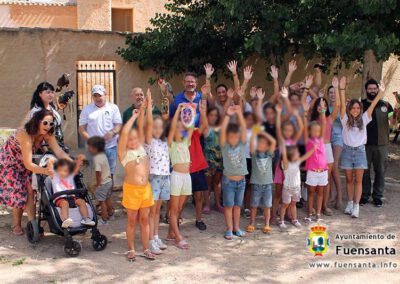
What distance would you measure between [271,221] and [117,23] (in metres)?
12.6

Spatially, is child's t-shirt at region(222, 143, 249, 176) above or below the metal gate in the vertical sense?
below

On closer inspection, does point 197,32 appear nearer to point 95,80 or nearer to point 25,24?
point 95,80

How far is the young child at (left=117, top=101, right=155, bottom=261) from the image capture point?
7.95 ft

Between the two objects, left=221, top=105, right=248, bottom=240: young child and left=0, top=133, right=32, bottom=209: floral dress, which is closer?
left=221, top=105, right=248, bottom=240: young child

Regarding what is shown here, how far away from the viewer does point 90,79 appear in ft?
34.2

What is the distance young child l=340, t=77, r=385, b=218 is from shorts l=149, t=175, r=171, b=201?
1.71 meters

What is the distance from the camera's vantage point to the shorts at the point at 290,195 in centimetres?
459

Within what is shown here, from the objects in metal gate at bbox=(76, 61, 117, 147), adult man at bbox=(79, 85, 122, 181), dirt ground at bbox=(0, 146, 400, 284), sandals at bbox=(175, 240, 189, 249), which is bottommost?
dirt ground at bbox=(0, 146, 400, 284)

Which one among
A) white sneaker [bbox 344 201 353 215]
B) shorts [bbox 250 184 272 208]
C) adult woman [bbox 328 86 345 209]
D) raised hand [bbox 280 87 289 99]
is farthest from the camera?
white sneaker [bbox 344 201 353 215]

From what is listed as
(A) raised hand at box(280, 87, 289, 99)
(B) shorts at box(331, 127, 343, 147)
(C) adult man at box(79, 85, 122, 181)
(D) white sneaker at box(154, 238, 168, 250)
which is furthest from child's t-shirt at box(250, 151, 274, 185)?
(A) raised hand at box(280, 87, 289, 99)

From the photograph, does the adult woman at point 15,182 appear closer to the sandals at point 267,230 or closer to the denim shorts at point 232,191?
the denim shorts at point 232,191

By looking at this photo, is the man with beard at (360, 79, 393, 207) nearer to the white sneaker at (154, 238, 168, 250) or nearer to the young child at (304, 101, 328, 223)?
the young child at (304, 101, 328, 223)

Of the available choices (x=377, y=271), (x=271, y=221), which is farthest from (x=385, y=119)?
(x=377, y=271)

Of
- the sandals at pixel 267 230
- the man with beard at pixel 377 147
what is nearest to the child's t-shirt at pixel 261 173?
the sandals at pixel 267 230
